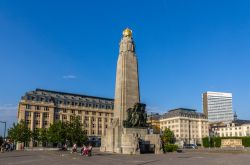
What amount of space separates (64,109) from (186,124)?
56911mm

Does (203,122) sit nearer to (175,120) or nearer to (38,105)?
(175,120)

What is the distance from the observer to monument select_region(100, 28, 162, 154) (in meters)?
39.5

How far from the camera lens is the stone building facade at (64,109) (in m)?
96.2

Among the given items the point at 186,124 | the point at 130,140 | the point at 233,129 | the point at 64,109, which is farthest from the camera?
the point at 233,129

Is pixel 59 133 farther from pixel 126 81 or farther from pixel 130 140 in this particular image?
pixel 130 140

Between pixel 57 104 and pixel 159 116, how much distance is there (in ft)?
201

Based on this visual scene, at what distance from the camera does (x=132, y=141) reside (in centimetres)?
3841

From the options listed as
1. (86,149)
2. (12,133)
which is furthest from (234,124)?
(86,149)

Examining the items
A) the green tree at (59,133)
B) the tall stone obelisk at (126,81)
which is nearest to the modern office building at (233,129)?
the green tree at (59,133)

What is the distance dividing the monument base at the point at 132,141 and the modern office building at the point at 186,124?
8656 cm

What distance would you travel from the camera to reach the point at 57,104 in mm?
103125

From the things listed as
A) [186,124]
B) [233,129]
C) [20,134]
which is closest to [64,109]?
[20,134]

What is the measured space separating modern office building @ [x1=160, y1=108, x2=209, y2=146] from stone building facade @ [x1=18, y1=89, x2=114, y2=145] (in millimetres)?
32705

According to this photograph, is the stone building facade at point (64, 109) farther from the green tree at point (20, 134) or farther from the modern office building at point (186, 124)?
the modern office building at point (186, 124)
